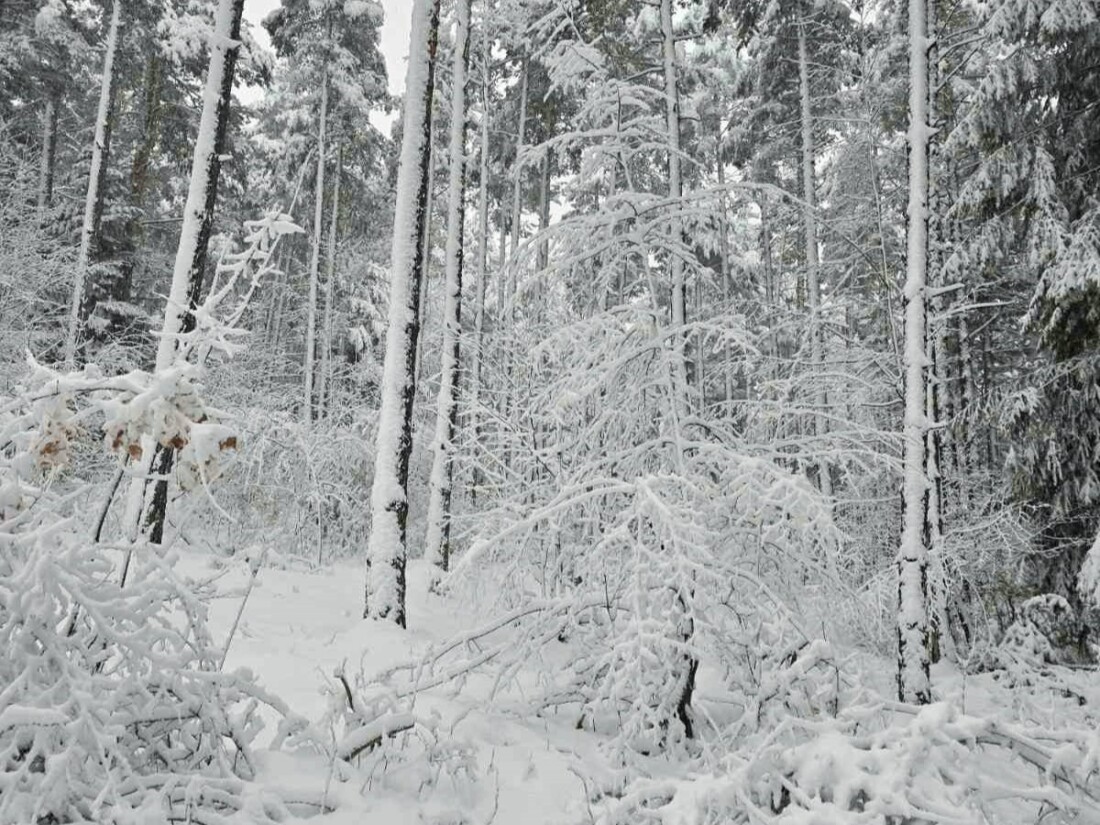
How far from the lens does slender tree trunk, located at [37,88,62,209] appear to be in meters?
18.6

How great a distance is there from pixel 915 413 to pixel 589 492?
3.16 metres

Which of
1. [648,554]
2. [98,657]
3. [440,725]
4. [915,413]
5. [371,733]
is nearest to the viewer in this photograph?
[98,657]

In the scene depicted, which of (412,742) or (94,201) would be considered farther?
(94,201)

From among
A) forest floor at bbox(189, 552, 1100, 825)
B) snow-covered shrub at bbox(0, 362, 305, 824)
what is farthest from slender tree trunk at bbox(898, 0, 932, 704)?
snow-covered shrub at bbox(0, 362, 305, 824)

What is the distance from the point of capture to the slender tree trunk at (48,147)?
61.2ft

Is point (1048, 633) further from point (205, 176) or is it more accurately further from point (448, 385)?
point (205, 176)

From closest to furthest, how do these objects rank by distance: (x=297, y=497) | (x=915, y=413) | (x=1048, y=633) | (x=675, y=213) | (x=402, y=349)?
(x=675, y=213) < (x=915, y=413) < (x=402, y=349) < (x=1048, y=633) < (x=297, y=497)

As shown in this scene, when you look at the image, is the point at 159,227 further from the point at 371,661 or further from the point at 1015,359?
the point at 1015,359

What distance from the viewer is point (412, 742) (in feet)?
13.4

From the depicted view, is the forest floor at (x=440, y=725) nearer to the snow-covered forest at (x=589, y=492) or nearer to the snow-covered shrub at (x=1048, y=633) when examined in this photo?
the snow-covered forest at (x=589, y=492)

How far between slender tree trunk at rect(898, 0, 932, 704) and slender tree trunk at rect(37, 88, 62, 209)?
20.2 metres

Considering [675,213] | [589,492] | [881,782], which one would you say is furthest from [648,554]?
[675,213]

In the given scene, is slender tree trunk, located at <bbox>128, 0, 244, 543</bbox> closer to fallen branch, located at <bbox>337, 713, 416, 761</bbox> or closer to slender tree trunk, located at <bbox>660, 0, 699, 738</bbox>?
fallen branch, located at <bbox>337, 713, 416, 761</bbox>

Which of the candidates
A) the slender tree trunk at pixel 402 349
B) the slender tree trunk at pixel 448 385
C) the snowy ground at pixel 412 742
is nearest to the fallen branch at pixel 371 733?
the snowy ground at pixel 412 742
